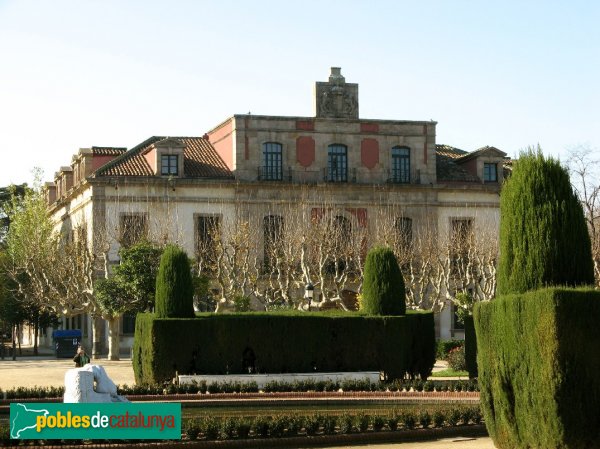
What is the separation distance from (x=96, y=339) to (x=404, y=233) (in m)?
16.1

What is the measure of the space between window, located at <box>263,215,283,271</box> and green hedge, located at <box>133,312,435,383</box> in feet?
71.3

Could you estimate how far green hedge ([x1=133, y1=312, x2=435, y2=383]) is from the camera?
31531 mm

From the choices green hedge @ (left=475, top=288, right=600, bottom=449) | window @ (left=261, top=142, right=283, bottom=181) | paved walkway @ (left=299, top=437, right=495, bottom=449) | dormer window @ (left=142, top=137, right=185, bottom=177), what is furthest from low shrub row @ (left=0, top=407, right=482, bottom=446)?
window @ (left=261, top=142, right=283, bottom=181)

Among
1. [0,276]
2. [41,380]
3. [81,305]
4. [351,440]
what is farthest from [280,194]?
[351,440]

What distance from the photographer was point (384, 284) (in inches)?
1325

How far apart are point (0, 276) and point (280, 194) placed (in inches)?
628

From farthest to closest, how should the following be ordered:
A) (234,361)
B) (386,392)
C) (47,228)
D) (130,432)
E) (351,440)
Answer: (47,228) → (234,361) → (386,392) → (351,440) → (130,432)

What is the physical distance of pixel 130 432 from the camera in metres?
16.7

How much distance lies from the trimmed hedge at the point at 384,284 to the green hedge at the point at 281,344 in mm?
567

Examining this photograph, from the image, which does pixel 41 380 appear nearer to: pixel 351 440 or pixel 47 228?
pixel 351 440

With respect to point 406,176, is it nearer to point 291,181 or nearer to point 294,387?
point 291,181

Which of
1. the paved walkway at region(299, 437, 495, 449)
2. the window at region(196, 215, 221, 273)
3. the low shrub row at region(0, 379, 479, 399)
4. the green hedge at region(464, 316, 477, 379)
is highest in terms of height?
the window at region(196, 215, 221, 273)

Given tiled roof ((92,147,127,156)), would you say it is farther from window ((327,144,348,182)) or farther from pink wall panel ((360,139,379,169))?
pink wall panel ((360,139,379,169))

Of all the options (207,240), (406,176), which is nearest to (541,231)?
(207,240)
